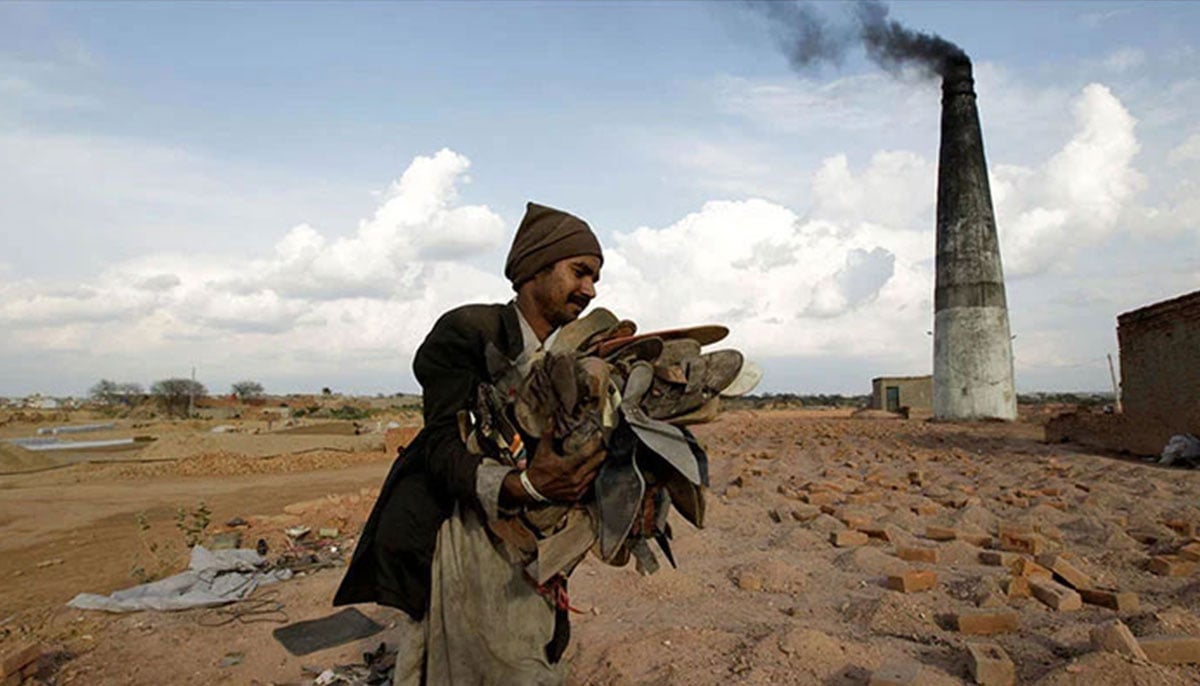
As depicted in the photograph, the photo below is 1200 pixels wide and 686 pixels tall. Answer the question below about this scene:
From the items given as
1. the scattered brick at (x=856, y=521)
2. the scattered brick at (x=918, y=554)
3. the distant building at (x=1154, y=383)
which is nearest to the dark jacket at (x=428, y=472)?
the scattered brick at (x=918, y=554)

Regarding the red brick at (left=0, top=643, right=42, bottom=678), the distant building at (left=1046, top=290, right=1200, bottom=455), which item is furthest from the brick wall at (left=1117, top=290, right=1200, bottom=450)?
the red brick at (left=0, top=643, right=42, bottom=678)

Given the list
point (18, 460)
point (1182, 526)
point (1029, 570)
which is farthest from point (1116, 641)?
point (18, 460)

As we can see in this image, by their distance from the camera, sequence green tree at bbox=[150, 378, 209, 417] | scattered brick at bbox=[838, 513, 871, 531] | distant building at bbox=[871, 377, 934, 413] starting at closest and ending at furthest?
1. scattered brick at bbox=[838, 513, 871, 531]
2. distant building at bbox=[871, 377, 934, 413]
3. green tree at bbox=[150, 378, 209, 417]

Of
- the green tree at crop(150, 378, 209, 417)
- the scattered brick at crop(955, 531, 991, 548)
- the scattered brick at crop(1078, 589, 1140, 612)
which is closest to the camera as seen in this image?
the scattered brick at crop(1078, 589, 1140, 612)

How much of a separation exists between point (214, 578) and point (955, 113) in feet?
57.9

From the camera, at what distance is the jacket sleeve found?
1828 mm

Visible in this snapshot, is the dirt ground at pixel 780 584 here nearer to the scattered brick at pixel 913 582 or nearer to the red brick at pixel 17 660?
the scattered brick at pixel 913 582

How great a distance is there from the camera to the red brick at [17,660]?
3817 millimetres

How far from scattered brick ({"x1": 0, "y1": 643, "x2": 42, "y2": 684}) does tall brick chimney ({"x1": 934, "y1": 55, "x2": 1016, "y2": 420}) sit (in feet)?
54.3

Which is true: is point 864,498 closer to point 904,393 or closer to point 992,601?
point 992,601

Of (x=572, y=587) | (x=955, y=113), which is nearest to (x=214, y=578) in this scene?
(x=572, y=587)

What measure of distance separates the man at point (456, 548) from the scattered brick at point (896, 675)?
1.67 m

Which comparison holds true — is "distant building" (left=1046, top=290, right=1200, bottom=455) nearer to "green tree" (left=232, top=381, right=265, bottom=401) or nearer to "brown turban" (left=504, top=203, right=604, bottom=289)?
"brown turban" (left=504, top=203, right=604, bottom=289)

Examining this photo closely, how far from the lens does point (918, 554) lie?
Result: 5.32 metres
